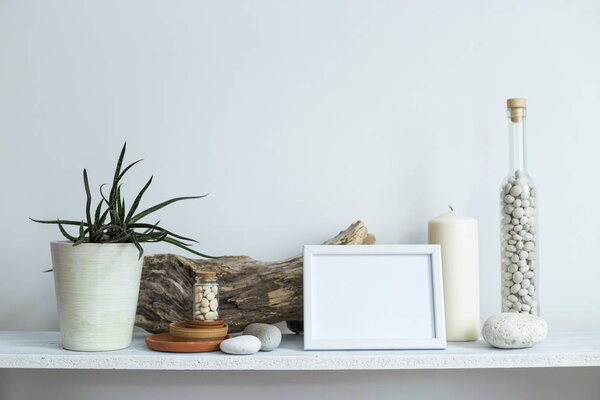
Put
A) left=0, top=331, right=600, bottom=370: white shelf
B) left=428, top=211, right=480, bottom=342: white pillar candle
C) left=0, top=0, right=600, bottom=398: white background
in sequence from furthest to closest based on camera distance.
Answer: left=0, top=0, right=600, bottom=398: white background < left=428, top=211, right=480, bottom=342: white pillar candle < left=0, top=331, right=600, bottom=370: white shelf

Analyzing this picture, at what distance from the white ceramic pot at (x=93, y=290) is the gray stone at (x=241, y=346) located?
0.18 meters

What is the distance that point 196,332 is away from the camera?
3.00 feet

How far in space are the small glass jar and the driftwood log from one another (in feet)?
0.24

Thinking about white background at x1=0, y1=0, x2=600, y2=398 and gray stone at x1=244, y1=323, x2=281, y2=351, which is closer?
gray stone at x1=244, y1=323, x2=281, y2=351

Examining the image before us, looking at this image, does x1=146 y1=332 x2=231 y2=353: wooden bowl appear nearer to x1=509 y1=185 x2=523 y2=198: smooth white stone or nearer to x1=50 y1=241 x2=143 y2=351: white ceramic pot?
x1=50 y1=241 x2=143 y2=351: white ceramic pot

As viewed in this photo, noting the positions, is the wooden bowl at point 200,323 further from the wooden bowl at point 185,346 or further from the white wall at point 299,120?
the white wall at point 299,120

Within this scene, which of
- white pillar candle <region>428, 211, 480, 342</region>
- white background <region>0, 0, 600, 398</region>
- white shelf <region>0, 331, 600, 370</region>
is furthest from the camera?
white background <region>0, 0, 600, 398</region>

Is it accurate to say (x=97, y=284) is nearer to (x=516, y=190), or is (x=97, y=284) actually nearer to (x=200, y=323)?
(x=200, y=323)

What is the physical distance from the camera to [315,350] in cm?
92

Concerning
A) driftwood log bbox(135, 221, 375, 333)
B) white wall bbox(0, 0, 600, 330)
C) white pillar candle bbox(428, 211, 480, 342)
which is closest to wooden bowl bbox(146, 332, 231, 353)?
driftwood log bbox(135, 221, 375, 333)

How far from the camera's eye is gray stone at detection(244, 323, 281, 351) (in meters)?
0.92

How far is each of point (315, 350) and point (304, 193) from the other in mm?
350

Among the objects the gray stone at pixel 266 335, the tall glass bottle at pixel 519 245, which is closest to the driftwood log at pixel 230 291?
the gray stone at pixel 266 335

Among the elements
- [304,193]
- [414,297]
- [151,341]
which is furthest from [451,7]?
[151,341]
